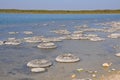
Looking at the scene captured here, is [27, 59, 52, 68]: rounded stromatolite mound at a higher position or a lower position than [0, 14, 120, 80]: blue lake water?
higher

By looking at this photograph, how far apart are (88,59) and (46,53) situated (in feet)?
8.23

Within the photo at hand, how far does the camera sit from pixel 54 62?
12.5 m

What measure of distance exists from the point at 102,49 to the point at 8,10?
84.5 m

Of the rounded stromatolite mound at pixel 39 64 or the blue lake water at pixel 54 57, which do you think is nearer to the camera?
the blue lake water at pixel 54 57

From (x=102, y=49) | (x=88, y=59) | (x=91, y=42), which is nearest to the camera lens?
(x=88, y=59)

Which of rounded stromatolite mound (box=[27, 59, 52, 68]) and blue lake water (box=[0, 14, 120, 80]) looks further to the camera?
rounded stromatolite mound (box=[27, 59, 52, 68])

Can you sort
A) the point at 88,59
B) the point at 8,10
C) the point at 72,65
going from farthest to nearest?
the point at 8,10 < the point at 88,59 < the point at 72,65

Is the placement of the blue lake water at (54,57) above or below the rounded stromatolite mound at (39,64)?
below

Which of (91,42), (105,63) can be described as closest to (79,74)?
(105,63)

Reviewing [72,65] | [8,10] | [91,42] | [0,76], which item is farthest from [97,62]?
[8,10]

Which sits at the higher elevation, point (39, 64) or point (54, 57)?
point (39, 64)

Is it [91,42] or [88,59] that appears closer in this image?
[88,59]

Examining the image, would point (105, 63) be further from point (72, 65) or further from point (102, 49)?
point (102, 49)

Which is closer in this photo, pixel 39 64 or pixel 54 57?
pixel 39 64
